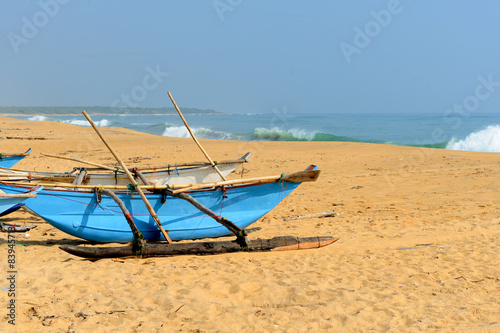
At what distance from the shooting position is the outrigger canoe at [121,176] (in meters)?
7.30

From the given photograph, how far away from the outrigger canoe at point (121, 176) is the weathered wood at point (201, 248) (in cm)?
218

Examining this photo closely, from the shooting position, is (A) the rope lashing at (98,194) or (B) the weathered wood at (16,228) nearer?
(A) the rope lashing at (98,194)

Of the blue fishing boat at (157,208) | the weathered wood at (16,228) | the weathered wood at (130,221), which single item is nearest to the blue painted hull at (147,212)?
the blue fishing boat at (157,208)

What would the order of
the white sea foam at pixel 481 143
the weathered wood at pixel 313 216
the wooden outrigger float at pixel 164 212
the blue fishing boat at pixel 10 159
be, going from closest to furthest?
the wooden outrigger float at pixel 164 212 < the weathered wood at pixel 313 216 < the blue fishing boat at pixel 10 159 < the white sea foam at pixel 481 143

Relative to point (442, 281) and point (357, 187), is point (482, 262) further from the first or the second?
point (357, 187)

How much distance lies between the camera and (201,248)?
574 cm

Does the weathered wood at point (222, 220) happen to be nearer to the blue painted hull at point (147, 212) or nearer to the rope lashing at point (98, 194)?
the blue painted hull at point (147, 212)

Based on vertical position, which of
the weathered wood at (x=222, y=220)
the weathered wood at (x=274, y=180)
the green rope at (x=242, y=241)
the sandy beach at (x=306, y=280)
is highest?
the weathered wood at (x=274, y=180)

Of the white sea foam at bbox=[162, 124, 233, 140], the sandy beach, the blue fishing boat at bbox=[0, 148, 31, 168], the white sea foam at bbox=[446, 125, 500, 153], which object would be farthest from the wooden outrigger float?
the white sea foam at bbox=[162, 124, 233, 140]

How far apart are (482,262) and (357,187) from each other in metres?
5.26

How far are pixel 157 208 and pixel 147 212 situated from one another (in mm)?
145

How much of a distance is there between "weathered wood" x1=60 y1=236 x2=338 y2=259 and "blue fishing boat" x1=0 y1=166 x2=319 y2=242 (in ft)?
2.02

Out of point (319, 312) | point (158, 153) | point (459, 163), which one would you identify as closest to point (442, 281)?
point (319, 312)

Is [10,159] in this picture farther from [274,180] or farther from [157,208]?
[274,180]
